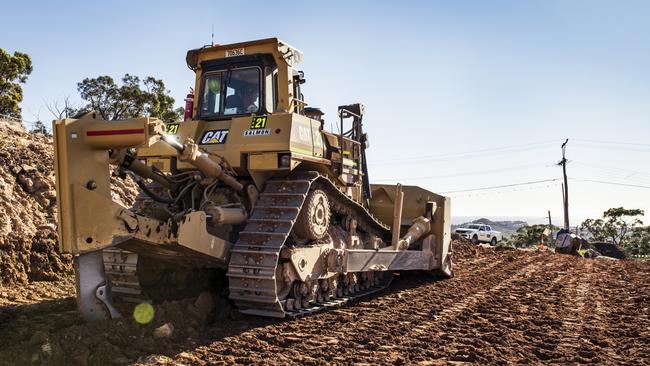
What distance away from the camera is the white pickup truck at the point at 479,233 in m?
32.9

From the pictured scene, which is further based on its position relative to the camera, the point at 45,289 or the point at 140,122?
the point at 45,289

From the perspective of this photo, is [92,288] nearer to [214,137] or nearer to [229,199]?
[229,199]

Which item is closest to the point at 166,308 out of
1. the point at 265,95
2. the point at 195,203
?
the point at 195,203

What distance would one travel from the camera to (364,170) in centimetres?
1009

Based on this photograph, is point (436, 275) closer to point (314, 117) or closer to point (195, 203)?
point (314, 117)

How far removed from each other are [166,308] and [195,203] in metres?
1.51

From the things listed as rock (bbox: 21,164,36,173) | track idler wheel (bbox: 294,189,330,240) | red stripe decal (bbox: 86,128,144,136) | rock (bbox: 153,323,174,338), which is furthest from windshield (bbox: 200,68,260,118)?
rock (bbox: 21,164,36,173)

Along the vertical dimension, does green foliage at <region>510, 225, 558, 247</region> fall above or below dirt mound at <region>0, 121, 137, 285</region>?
below

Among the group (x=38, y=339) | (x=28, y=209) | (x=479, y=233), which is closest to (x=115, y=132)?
(x=38, y=339)

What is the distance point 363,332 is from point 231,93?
385 cm

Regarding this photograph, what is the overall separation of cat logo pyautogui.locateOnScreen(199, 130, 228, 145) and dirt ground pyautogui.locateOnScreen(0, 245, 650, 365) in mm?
2050

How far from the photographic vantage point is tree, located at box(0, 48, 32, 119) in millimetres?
22947

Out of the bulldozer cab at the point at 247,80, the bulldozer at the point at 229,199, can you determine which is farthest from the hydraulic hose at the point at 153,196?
the bulldozer cab at the point at 247,80

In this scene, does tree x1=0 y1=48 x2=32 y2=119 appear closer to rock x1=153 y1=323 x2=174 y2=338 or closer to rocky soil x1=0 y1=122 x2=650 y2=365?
rocky soil x1=0 y1=122 x2=650 y2=365
